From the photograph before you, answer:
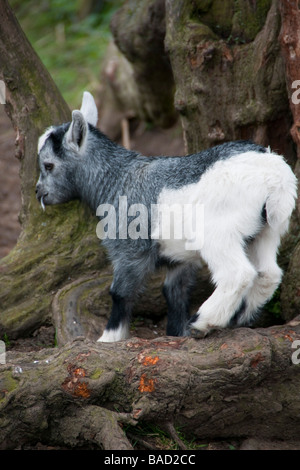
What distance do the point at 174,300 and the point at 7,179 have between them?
196 inches

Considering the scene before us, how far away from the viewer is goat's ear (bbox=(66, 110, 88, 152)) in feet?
14.4

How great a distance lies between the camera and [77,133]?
4.48 meters

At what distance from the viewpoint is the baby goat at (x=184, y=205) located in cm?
373

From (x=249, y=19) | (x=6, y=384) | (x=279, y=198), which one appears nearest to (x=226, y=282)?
(x=279, y=198)

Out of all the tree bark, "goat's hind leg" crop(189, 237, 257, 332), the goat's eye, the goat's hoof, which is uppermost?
the goat's eye

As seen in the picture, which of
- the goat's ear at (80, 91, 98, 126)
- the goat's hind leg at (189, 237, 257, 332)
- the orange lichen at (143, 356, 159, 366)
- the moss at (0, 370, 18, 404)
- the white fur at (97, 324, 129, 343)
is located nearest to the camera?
the moss at (0, 370, 18, 404)

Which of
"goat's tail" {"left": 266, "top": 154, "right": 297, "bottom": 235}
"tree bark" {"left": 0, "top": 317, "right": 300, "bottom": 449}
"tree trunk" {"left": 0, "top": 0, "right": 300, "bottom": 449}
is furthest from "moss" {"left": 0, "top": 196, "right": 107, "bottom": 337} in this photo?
"goat's tail" {"left": 266, "top": 154, "right": 297, "bottom": 235}

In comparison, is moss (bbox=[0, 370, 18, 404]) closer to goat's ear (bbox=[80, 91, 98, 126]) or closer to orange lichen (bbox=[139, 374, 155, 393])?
orange lichen (bbox=[139, 374, 155, 393])

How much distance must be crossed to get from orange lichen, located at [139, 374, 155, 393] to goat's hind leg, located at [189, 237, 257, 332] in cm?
45

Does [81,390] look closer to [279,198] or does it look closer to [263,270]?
[263,270]

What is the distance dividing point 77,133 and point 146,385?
1862 millimetres

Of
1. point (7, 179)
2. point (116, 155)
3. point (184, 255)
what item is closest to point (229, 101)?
point (116, 155)
